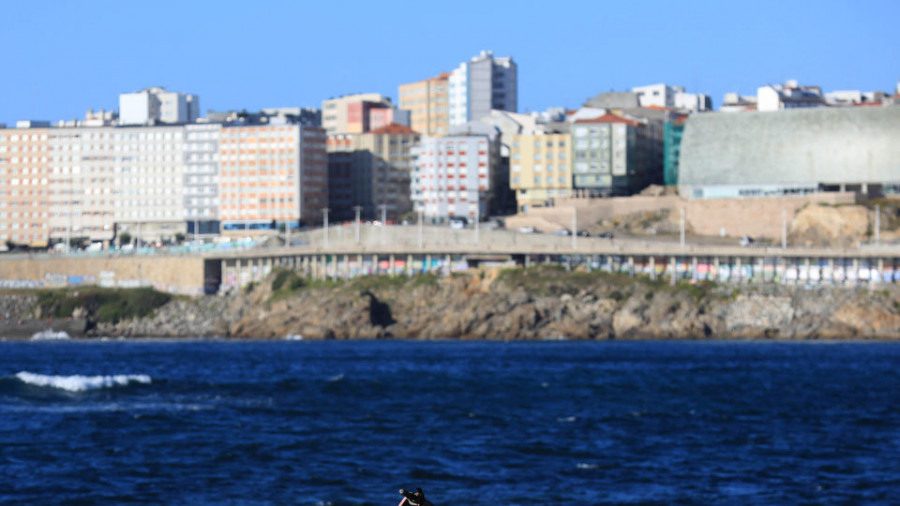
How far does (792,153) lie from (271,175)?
5777cm

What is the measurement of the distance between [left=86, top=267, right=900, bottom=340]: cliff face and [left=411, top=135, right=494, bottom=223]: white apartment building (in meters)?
35.4

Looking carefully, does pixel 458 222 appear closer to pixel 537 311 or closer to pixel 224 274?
pixel 224 274

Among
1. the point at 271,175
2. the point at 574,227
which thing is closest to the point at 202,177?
the point at 271,175

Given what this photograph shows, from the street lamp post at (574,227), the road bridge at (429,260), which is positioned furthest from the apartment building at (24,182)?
the street lamp post at (574,227)

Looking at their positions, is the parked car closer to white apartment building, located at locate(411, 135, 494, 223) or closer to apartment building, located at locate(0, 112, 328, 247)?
white apartment building, located at locate(411, 135, 494, 223)

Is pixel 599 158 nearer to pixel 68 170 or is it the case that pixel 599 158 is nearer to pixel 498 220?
pixel 498 220

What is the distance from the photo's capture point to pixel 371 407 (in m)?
64.4

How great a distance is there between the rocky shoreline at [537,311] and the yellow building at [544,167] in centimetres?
3659

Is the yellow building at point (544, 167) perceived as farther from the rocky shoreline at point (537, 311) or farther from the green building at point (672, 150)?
the rocky shoreline at point (537, 311)

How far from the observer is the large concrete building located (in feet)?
→ 493

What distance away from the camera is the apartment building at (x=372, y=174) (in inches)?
7234

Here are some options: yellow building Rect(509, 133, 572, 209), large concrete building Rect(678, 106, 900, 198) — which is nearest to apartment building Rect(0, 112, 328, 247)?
yellow building Rect(509, 133, 572, 209)

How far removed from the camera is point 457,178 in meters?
169

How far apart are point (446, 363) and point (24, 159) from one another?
349 feet
